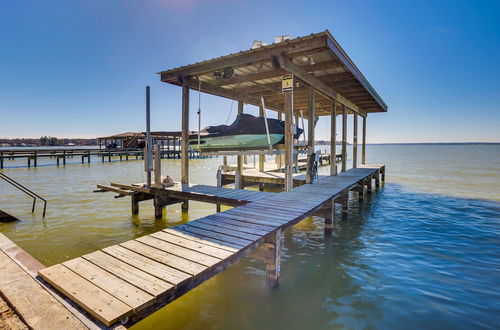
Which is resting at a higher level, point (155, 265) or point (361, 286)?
point (155, 265)

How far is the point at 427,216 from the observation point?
9469 millimetres

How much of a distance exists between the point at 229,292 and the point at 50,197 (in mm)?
11351

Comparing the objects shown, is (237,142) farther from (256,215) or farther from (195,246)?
(195,246)

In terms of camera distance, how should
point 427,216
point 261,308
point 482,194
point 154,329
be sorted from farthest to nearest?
1. point 482,194
2. point 427,216
3. point 261,308
4. point 154,329

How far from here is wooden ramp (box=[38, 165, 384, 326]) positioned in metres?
2.22

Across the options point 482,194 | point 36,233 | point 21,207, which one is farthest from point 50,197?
point 482,194

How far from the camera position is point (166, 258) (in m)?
3.08

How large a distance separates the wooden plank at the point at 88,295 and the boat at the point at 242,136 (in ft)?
19.3

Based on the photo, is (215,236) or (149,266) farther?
(215,236)

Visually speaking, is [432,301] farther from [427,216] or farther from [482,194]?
[482,194]

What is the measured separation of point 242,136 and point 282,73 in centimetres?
258

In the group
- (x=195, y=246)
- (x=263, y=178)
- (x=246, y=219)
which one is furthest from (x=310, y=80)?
(x=195, y=246)

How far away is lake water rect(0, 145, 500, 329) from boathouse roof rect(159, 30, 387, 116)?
4770 millimetres

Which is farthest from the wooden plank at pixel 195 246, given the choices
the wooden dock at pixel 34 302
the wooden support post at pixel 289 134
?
the wooden support post at pixel 289 134
